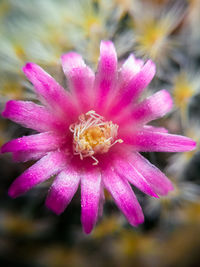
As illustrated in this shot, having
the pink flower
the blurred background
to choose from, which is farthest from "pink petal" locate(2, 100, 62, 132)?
the blurred background

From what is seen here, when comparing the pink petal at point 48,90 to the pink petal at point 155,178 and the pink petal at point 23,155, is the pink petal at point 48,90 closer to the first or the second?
the pink petal at point 23,155

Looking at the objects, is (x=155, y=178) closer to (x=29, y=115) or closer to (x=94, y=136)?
(x=94, y=136)

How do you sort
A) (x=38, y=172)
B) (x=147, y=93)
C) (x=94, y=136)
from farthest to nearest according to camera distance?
(x=147, y=93)
(x=94, y=136)
(x=38, y=172)

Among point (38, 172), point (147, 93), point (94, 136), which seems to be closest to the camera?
Result: point (38, 172)

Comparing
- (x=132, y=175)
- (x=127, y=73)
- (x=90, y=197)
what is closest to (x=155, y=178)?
(x=132, y=175)

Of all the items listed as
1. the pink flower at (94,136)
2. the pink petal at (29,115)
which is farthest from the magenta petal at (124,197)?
the pink petal at (29,115)
